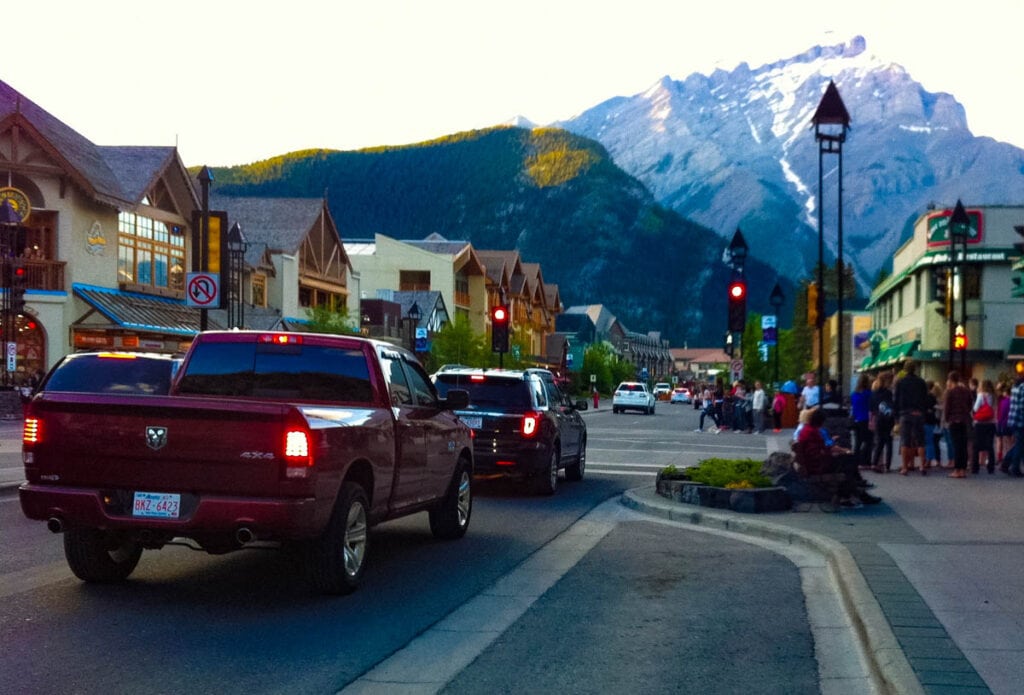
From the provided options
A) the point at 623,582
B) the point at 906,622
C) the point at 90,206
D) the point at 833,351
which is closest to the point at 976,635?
the point at 906,622

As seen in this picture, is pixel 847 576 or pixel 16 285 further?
pixel 16 285

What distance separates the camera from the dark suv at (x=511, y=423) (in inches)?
634

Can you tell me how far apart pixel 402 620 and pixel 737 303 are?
63.9 feet

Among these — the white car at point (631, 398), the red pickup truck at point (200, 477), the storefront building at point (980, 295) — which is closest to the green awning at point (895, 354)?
the storefront building at point (980, 295)

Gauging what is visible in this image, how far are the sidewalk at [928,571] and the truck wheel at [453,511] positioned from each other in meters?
3.15

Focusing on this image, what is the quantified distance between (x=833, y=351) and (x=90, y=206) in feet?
265

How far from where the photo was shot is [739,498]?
46.0ft

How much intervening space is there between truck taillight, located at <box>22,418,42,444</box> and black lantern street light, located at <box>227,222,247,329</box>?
33.2 m

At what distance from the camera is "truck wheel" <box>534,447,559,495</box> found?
647 inches

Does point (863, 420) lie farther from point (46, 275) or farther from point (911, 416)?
point (46, 275)

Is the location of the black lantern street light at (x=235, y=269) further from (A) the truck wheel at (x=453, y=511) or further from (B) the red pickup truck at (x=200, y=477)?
(B) the red pickup truck at (x=200, y=477)

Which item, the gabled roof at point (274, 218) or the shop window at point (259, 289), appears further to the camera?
the gabled roof at point (274, 218)

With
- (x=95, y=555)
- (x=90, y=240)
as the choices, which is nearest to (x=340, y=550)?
(x=95, y=555)

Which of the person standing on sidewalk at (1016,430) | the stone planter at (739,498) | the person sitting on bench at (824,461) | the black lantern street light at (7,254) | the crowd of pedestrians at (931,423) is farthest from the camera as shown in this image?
the black lantern street light at (7,254)
